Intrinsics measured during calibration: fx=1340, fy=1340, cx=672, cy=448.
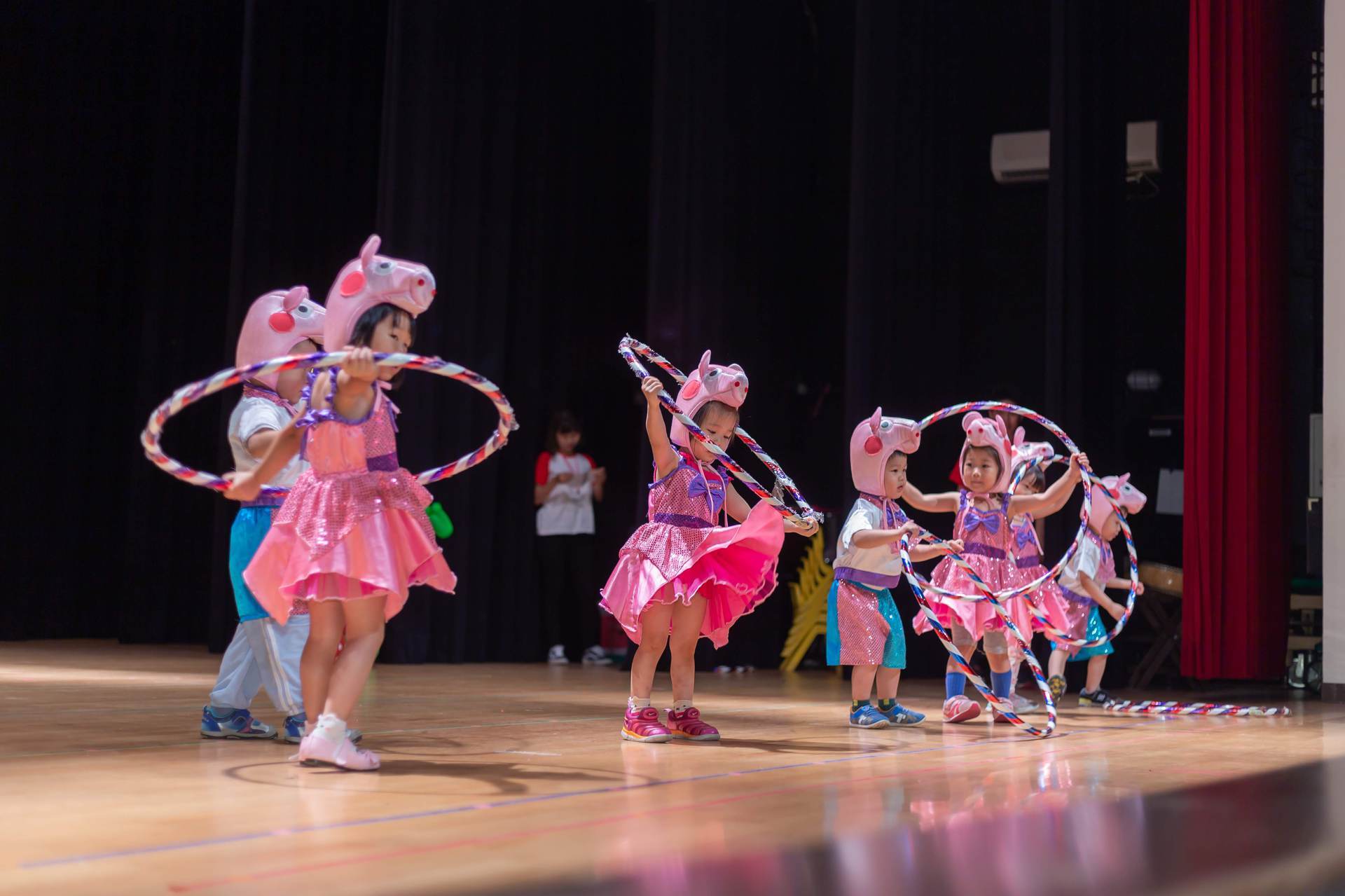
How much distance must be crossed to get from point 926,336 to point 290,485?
491 centimetres

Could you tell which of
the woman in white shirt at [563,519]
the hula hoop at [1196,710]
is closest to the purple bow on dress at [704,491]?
the hula hoop at [1196,710]

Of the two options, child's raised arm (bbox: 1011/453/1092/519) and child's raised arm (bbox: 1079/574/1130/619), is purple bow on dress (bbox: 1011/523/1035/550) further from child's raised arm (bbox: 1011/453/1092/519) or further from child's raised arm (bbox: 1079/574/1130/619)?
child's raised arm (bbox: 1079/574/1130/619)

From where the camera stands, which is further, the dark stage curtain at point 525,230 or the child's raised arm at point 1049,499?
the dark stage curtain at point 525,230

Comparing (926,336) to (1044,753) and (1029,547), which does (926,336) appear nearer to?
(1029,547)

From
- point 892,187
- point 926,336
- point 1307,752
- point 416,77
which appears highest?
point 416,77

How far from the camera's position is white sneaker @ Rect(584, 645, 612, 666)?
376 inches

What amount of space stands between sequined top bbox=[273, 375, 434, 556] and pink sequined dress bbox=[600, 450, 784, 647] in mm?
1053

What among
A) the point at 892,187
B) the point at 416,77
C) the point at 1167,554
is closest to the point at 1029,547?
the point at 892,187

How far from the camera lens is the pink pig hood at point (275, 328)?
4.38m

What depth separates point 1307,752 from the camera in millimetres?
4598

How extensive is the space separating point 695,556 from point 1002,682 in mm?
1898

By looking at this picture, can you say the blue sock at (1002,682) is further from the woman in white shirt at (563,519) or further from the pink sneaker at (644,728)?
the woman in white shirt at (563,519)

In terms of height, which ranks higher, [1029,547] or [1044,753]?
[1029,547]

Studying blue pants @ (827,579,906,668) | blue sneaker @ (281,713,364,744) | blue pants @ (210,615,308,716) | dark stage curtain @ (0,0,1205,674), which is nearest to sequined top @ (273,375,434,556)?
blue pants @ (210,615,308,716)
